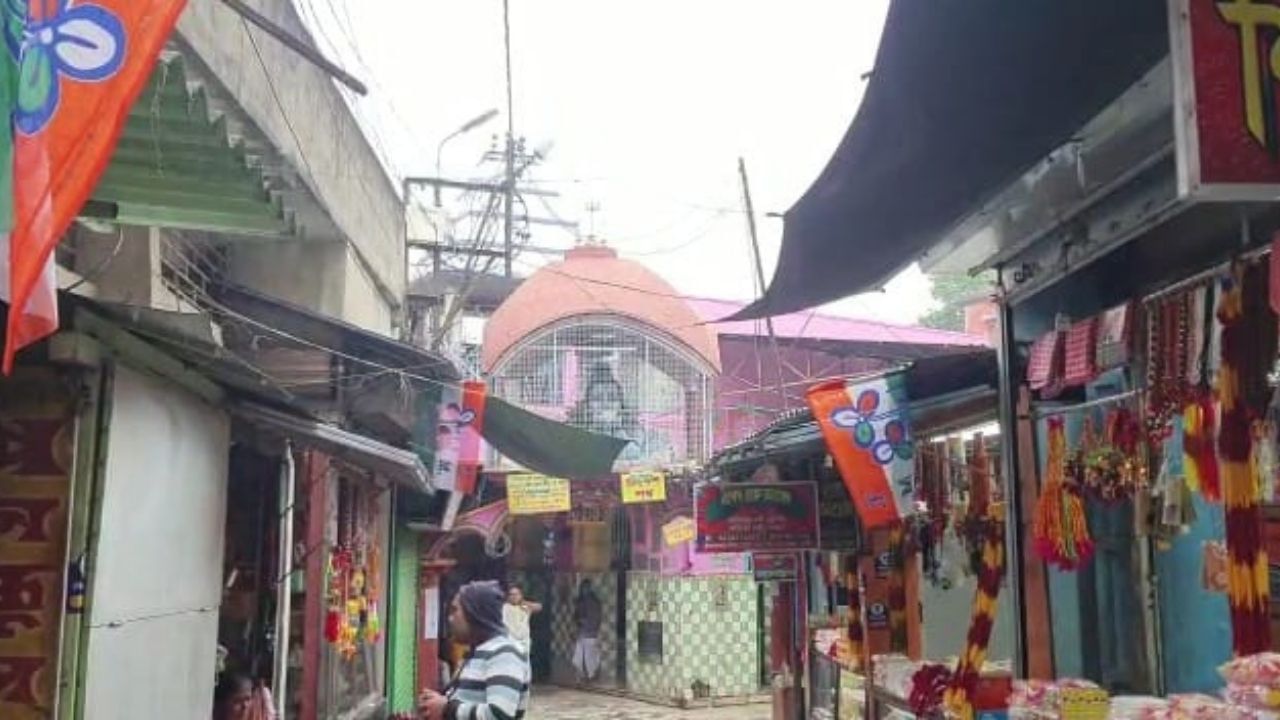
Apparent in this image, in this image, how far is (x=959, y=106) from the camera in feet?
10.9

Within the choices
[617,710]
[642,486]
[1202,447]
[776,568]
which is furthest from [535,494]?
[1202,447]

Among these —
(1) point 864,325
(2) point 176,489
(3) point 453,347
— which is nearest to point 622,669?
(3) point 453,347

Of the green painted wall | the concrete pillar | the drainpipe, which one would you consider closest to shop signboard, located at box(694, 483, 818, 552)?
the drainpipe

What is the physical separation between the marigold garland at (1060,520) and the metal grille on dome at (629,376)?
16109mm

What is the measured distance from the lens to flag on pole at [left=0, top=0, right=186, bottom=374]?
2326mm

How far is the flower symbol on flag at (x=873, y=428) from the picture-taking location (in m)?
6.61

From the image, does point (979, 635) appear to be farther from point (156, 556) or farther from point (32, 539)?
point (32, 539)

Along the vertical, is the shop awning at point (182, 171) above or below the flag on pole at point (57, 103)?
above

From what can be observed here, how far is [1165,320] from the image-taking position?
12.3 ft

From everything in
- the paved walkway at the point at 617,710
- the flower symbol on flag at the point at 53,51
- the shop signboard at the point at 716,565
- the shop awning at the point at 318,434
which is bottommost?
the paved walkway at the point at 617,710

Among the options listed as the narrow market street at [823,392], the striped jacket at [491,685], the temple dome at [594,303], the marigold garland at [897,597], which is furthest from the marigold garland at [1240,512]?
the temple dome at [594,303]

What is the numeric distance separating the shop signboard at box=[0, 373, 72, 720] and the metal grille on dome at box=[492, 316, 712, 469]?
54.0 feet

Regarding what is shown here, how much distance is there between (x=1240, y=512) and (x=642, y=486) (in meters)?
16.8

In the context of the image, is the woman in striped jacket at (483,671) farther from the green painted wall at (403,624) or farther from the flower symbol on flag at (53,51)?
the green painted wall at (403,624)
